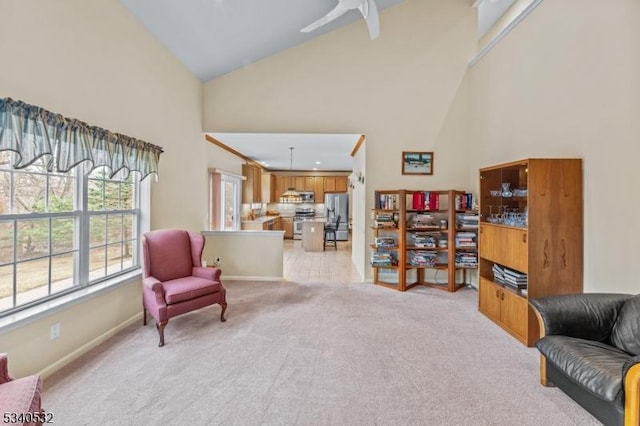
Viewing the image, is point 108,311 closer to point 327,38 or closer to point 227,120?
point 227,120

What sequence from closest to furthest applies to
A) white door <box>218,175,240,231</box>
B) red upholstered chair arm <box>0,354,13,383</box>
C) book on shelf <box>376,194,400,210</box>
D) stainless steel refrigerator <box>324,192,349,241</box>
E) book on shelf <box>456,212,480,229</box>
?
red upholstered chair arm <box>0,354,13,383</box> → book on shelf <box>456,212,480,229</box> → book on shelf <box>376,194,400,210</box> → white door <box>218,175,240,231</box> → stainless steel refrigerator <box>324,192,349,241</box>

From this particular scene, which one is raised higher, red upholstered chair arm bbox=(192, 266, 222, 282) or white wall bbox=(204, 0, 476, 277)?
white wall bbox=(204, 0, 476, 277)

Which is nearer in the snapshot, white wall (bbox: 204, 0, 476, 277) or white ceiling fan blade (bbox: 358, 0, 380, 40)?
white ceiling fan blade (bbox: 358, 0, 380, 40)

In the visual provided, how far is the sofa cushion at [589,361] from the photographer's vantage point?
1.55 metres

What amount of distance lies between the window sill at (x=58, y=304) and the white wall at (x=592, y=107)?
14.3ft

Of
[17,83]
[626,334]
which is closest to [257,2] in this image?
[17,83]

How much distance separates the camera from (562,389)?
1933mm

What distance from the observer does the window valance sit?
1810 millimetres

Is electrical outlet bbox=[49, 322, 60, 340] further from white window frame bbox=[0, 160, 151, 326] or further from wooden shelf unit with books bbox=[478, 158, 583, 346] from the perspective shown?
wooden shelf unit with books bbox=[478, 158, 583, 346]

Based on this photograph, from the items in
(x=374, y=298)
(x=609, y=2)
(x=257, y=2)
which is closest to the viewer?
(x=609, y=2)

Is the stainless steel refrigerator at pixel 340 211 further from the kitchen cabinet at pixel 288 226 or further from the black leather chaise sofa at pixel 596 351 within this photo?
the black leather chaise sofa at pixel 596 351

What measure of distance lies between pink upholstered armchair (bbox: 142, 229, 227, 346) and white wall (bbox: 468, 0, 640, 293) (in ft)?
11.7

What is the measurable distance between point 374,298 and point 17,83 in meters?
4.01

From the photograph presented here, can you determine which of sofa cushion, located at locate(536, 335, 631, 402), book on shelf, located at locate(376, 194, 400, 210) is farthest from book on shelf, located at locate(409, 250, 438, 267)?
sofa cushion, located at locate(536, 335, 631, 402)
